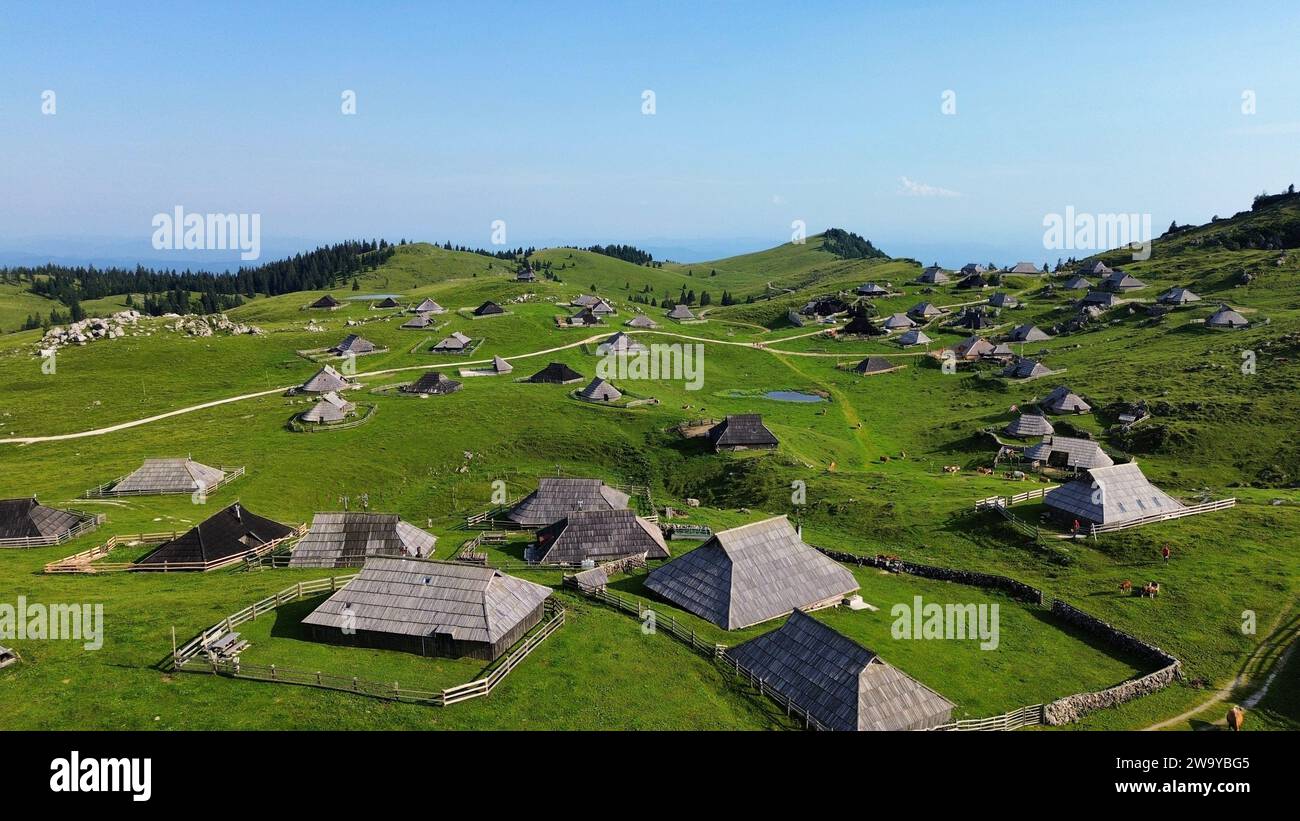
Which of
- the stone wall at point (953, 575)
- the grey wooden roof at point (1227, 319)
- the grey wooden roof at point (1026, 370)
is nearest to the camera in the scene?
the stone wall at point (953, 575)

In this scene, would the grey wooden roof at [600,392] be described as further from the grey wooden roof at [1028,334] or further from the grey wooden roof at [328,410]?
the grey wooden roof at [1028,334]

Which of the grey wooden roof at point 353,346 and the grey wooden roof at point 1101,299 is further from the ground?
the grey wooden roof at point 1101,299

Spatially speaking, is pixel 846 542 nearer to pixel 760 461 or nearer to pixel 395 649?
pixel 760 461

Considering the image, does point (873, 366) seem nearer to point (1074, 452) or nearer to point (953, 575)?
point (1074, 452)

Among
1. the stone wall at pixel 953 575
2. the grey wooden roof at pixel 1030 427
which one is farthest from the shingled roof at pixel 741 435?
the grey wooden roof at pixel 1030 427

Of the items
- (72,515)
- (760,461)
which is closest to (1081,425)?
(760,461)

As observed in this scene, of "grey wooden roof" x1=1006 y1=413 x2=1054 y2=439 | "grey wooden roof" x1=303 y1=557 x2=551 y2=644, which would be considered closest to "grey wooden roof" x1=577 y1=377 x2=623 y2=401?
"grey wooden roof" x1=1006 y1=413 x2=1054 y2=439
